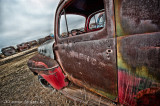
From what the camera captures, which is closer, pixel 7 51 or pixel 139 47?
pixel 139 47

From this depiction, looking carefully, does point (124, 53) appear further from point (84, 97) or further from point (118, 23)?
point (84, 97)

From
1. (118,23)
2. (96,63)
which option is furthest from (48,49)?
(118,23)

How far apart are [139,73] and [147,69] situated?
74 mm

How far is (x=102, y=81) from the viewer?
0.96 metres

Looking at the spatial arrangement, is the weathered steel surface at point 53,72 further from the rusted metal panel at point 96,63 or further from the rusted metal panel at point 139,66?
the rusted metal panel at point 139,66

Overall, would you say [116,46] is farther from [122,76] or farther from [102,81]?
[102,81]

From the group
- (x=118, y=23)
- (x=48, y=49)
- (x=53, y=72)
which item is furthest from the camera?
(x=48, y=49)

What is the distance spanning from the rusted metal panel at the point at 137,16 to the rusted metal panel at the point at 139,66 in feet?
0.18

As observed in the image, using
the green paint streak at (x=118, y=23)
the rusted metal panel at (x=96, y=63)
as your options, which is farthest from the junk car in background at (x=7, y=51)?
the green paint streak at (x=118, y=23)

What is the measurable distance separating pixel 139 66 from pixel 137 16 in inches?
17.7

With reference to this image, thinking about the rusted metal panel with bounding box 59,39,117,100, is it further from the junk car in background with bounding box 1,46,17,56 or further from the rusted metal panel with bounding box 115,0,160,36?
the junk car in background with bounding box 1,46,17,56

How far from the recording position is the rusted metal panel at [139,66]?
1.80 feet

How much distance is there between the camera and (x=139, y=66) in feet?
2.05

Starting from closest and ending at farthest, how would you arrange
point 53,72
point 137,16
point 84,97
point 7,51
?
point 137,16, point 84,97, point 53,72, point 7,51
